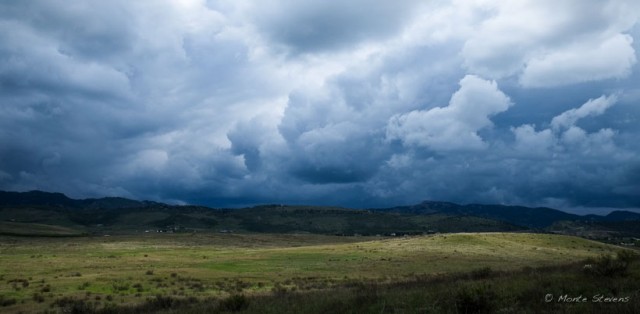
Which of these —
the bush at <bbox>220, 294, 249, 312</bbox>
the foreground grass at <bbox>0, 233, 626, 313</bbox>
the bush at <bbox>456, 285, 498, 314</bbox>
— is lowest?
the foreground grass at <bbox>0, 233, 626, 313</bbox>

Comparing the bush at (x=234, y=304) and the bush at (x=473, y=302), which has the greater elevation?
the bush at (x=473, y=302)

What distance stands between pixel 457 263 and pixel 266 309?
52.0m

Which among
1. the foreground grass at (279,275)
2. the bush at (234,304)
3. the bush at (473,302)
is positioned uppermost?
the bush at (473,302)

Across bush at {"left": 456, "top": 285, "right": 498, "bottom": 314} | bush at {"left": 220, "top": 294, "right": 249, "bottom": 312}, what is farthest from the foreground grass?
bush at {"left": 456, "top": 285, "right": 498, "bottom": 314}

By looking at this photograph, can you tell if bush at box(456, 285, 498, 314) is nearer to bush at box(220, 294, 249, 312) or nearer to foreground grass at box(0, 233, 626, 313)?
foreground grass at box(0, 233, 626, 313)

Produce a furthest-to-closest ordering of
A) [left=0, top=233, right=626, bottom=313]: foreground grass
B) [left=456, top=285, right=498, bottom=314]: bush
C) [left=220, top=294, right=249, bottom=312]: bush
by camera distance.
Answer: [left=0, top=233, right=626, bottom=313]: foreground grass, [left=220, top=294, right=249, bottom=312]: bush, [left=456, top=285, right=498, bottom=314]: bush

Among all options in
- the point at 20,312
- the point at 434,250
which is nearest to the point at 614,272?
the point at 20,312

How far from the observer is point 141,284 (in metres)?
43.1

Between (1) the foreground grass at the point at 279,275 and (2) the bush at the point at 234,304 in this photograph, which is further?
(1) the foreground grass at the point at 279,275

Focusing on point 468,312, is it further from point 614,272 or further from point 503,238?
point 503,238

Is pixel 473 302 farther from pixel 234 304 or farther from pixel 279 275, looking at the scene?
pixel 279 275

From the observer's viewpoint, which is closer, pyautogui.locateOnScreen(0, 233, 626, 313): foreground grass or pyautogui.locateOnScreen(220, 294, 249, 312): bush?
pyautogui.locateOnScreen(220, 294, 249, 312): bush

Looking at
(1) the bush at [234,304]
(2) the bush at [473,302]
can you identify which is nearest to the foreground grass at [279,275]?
(1) the bush at [234,304]

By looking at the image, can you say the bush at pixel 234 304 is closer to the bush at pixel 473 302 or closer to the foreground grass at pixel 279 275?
the foreground grass at pixel 279 275
